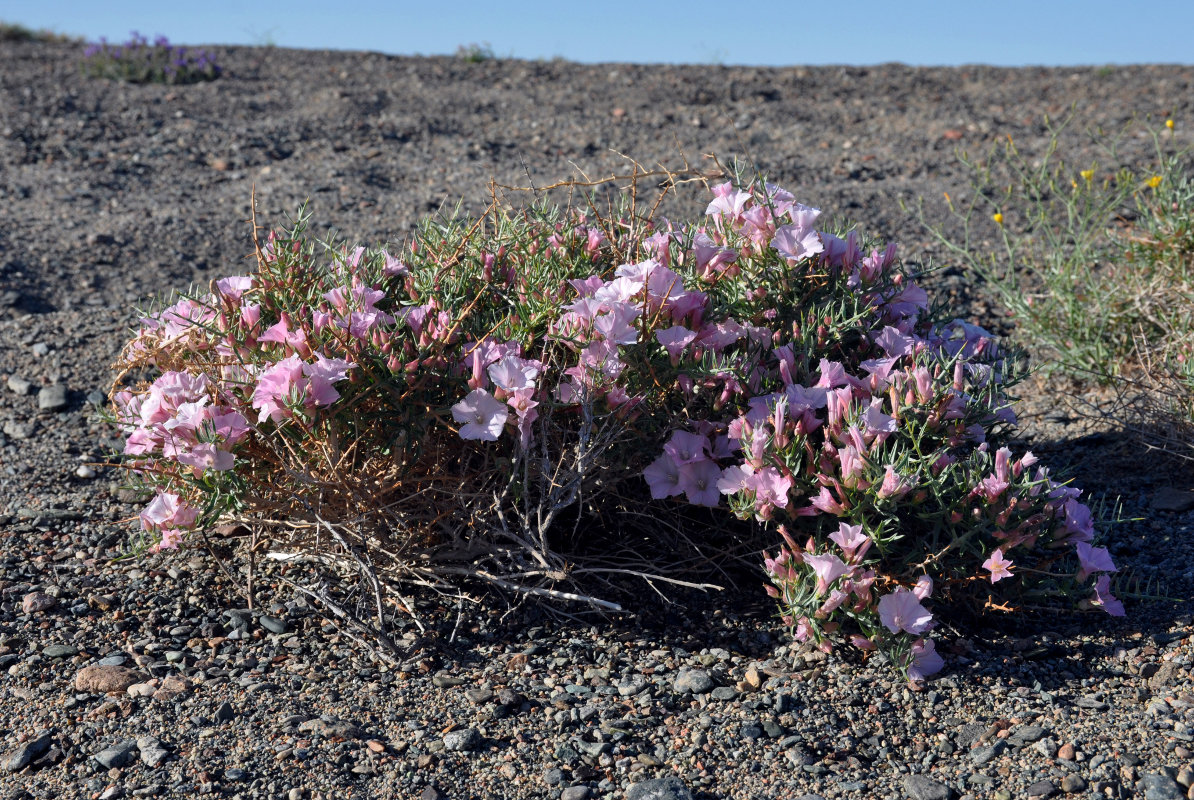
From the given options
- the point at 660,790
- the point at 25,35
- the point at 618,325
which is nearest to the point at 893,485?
the point at 618,325

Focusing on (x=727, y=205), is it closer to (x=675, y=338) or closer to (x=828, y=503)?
(x=675, y=338)

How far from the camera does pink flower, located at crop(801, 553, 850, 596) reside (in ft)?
7.06

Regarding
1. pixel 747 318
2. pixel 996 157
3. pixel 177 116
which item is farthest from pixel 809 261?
pixel 177 116

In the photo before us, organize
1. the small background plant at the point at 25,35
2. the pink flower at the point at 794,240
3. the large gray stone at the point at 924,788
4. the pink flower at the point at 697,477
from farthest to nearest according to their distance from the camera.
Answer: the small background plant at the point at 25,35 → the pink flower at the point at 794,240 → the pink flower at the point at 697,477 → the large gray stone at the point at 924,788

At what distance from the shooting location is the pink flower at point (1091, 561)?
233 centimetres

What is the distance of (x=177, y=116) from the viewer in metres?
8.49

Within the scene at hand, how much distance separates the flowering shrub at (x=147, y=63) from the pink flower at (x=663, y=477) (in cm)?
916

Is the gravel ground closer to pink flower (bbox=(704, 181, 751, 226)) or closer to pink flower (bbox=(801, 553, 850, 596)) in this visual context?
pink flower (bbox=(801, 553, 850, 596))

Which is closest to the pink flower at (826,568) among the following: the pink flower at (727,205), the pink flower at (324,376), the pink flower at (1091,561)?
the pink flower at (1091,561)

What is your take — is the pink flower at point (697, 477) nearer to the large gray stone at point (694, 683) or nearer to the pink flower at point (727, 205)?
the large gray stone at point (694, 683)

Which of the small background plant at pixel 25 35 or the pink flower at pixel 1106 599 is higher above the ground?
the small background plant at pixel 25 35

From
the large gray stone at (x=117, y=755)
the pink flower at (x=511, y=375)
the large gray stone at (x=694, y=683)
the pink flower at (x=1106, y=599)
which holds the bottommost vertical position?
the large gray stone at (x=117, y=755)

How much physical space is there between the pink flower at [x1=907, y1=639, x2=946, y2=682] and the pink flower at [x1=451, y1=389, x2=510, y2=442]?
104cm

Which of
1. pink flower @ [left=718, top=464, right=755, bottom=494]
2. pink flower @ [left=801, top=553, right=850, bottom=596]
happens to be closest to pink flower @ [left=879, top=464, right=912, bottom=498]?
pink flower @ [left=801, top=553, right=850, bottom=596]
